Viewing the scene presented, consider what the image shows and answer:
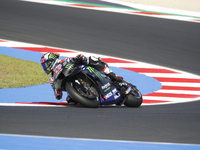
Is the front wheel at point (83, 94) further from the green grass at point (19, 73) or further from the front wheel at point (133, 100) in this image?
the green grass at point (19, 73)

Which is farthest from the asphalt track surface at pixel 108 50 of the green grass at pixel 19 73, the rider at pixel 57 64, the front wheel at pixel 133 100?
the green grass at pixel 19 73

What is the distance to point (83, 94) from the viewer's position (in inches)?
276

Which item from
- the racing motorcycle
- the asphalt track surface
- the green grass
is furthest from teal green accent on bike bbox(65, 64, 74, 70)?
the green grass

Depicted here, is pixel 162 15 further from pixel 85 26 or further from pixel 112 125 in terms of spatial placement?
pixel 112 125

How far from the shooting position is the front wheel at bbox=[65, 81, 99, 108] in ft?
22.7

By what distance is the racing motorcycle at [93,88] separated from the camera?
7.04 meters

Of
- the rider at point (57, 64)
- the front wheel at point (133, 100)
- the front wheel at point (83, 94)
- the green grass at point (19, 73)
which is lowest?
the green grass at point (19, 73)

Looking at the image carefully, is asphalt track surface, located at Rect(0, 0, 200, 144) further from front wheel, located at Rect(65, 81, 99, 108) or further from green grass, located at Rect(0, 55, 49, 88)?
green grass, located at Rect(0, 55, 49, 88)

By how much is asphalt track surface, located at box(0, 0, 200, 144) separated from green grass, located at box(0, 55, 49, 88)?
7.74ft

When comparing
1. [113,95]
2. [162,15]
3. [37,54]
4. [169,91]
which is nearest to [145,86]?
[169,91]

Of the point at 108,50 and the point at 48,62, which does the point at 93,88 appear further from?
the point at 108,50

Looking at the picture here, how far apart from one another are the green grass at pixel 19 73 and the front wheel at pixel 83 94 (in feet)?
8.74

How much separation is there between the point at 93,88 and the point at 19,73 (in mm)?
3768

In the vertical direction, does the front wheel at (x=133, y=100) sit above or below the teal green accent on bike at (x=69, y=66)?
below
